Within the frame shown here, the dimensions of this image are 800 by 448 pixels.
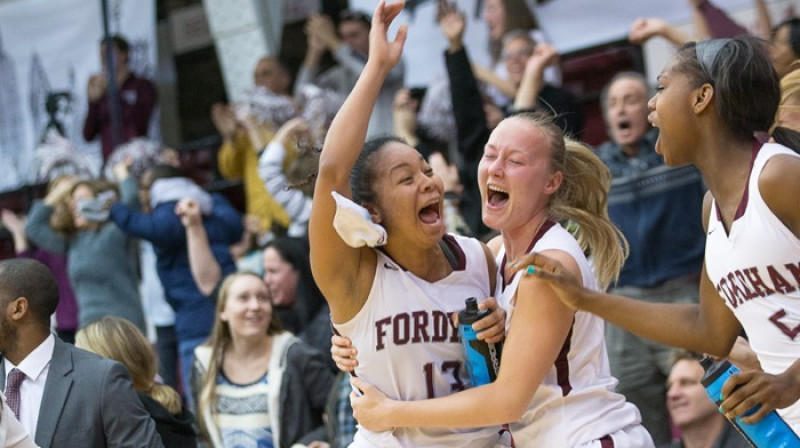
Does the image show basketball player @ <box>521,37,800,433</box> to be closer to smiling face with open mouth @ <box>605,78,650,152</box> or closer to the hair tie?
the hair tie

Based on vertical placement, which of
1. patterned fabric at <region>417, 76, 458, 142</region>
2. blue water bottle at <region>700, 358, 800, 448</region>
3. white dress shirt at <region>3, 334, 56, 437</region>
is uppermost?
patterned fabric at <region>417, 76, 458, 142</region>

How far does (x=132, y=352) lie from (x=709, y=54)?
122 inches

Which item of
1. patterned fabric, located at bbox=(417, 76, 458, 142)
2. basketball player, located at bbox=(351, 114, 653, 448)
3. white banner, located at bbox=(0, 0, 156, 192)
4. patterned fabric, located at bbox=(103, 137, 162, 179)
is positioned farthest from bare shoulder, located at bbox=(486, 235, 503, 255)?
white banner, located at bbox=(0, 0, 156, 192)

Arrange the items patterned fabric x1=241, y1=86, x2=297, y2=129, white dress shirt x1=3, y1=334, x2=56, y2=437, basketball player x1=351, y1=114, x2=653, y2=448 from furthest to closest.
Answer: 1. patterned fabric x1=241, y1=86, x2=297, y2=129
2. white dress shirt x1=3, y1=334, x2=56, y2=437
3. basketball player x1=351, y1=114, x2=653, y2=448

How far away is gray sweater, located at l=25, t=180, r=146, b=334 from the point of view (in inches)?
320

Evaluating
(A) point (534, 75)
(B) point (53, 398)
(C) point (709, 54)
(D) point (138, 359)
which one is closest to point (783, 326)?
(C) point (709, 54)

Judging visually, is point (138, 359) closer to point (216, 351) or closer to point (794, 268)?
point (216, 351)

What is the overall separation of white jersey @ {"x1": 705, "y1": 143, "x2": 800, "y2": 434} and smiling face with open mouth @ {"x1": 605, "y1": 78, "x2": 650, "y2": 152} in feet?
9.12

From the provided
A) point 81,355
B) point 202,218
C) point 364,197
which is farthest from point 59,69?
point 364,197

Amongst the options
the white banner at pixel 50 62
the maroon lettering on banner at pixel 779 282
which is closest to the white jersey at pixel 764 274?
the maroon lettering on banner at pixel 779 282

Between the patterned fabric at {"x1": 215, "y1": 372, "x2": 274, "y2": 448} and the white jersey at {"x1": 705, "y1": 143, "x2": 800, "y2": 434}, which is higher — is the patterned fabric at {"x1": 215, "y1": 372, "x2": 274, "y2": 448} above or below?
below

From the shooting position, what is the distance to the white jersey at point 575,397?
3.93 meters

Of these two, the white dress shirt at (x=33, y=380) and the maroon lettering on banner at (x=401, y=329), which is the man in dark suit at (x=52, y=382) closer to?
the white dress shirt at (x=33, y=380)

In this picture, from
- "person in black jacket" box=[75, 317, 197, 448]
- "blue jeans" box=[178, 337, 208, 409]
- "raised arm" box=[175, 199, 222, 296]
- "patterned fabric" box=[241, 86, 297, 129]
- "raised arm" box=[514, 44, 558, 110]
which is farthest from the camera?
"patterned fabric" box=[241, 86, 297, 129]
